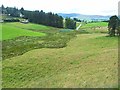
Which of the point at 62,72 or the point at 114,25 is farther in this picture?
the point at 114,25

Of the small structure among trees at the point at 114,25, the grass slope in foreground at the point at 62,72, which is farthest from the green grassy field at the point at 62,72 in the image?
the small structure among trees at the point at 114,25

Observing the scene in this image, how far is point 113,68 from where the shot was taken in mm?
26656

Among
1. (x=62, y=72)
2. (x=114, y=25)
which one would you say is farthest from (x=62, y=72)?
(x=114, y=25)

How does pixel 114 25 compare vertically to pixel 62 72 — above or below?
above

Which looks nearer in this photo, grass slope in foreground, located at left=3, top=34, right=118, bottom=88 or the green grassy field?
the green grassy field

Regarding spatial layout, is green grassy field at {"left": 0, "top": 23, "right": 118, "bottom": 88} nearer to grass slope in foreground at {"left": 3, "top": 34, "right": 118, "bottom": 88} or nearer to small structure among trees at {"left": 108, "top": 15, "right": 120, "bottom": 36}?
grass slope in foreground at {"left": 3, "top": 34, "right": 118, "bottom": 88}

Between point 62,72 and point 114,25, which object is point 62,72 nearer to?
point 62,72

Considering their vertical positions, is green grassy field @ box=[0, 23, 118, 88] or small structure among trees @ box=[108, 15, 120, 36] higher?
small structure among trees @ box=[108, 15, 120, 36]

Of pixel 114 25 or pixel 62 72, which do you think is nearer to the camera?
pixel 62 72

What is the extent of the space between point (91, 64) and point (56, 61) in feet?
19.6

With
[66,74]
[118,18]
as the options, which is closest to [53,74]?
[66,74]

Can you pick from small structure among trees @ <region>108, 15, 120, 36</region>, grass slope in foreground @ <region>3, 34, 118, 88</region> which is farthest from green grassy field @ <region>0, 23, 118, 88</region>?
small structure among trees @ <region>108, 15, 120, 36</region>

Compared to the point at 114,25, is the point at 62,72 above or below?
below

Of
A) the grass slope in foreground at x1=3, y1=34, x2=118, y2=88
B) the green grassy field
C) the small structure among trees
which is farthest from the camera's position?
the small structure among trees
